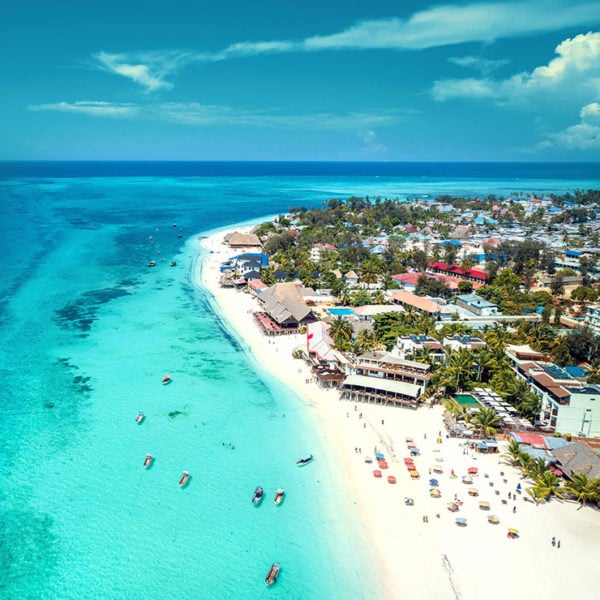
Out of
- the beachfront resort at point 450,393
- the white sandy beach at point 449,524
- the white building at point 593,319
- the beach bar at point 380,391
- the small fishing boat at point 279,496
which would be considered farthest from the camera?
the white building at point 593,319

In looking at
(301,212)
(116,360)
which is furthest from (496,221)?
(116,360)

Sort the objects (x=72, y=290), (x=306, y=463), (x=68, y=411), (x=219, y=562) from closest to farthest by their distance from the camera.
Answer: (x=219, y=562)
(x=306, y=463)
(x=68, y=411)
(x=72, y=290)

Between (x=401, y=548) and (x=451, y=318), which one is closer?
(x=401, y=548)

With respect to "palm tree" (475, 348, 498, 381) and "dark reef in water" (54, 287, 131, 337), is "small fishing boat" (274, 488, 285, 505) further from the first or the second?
"dark reef in water" (54, 287, 131, 337)

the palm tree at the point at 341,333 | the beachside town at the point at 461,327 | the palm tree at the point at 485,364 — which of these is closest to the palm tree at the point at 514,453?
the beachside town at the point at 461,327

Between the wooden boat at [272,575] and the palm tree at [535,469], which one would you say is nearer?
the wooden boat at [272,575]

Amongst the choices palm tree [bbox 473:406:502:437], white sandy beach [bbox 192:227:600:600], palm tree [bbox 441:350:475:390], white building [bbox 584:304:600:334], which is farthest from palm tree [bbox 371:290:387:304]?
palm tree [bbox 473:406:502:437]

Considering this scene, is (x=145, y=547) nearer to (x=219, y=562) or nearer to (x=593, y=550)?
(x=219, y=562)

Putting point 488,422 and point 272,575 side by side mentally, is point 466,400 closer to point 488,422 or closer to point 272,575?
point 488,422

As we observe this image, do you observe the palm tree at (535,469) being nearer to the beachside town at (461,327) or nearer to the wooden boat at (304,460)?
the beachside town at (461,327)
